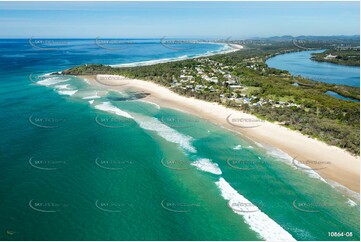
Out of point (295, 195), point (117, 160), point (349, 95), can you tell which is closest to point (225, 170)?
point (295, 195)

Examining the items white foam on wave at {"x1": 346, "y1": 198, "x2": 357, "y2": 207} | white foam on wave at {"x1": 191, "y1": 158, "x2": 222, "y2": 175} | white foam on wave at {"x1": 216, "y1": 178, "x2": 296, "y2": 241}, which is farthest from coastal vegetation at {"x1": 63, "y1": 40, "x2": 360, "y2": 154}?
white foam on wave at {"x1": 216, "y1": 178, "x2": 296, "y2": 241}

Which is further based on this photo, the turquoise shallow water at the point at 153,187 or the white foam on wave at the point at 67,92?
the white foam on wave at the point at 67,92

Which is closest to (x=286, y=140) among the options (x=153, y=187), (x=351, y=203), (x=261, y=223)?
(x=351, y=203)

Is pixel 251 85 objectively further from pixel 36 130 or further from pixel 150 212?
pixel 150 212

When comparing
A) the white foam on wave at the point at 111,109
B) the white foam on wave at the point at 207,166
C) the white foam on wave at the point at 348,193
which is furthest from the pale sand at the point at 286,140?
the white foam on wave at the point at 207,166

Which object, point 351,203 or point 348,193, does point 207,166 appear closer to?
point 348,193

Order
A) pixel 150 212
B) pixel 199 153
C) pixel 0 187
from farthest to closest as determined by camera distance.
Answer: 1. pixel 199 153
2. pixel 0 187
3. pixel 150 212

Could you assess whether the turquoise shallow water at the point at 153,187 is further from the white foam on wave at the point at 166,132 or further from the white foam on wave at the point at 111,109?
the white foam on wave at the point at 111,109
